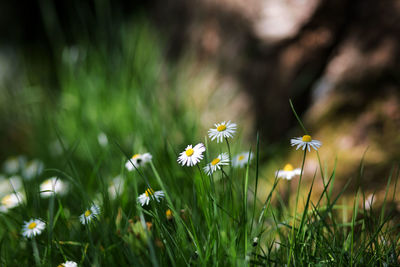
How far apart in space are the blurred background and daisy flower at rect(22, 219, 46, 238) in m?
0.22

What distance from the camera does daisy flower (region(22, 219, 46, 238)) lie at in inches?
40.7

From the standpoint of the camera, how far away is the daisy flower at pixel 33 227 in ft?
3.39

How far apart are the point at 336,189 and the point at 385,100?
434 millimetres

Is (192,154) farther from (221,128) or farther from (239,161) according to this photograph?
(239,161)

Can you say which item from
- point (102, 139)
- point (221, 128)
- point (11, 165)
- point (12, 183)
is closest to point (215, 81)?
point (102, 139)

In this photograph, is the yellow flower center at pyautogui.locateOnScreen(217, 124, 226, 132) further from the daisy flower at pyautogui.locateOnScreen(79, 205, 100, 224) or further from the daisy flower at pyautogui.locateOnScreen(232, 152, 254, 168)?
the daisy flower at pyautogui.locateOnScreen(79, 205, 100, 224)

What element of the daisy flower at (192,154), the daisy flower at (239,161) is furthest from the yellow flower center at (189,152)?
the daisy flower at (239,161)

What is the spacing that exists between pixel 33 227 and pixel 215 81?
1293 mm

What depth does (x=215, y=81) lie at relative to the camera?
2.05 metres

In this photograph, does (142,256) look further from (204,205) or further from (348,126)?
(348,126)

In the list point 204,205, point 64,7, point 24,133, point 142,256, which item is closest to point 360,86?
point 204,205

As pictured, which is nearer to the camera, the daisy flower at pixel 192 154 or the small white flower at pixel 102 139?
the daisy flower at pixel 192 154

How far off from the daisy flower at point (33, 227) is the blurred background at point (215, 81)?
0.22m

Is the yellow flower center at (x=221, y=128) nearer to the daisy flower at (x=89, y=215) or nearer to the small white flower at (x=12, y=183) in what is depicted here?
the daisy flower at (x=89, y=215)
